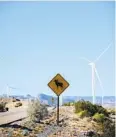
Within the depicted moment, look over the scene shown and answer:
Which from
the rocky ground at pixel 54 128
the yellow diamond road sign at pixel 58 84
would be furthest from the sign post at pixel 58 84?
the rocky ground at pixel 54 128

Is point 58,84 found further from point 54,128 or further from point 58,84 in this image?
point 54,128

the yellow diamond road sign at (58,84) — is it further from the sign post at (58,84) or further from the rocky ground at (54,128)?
the rocky ground at (54,128)

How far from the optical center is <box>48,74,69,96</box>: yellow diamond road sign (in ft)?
63.4

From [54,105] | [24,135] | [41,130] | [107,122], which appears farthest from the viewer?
[54,105]

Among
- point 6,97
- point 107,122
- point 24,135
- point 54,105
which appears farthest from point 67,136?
point 6,97

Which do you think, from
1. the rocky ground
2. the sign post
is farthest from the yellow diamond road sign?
the rocky ground

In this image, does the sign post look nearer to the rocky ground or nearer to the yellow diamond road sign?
the yellow diamond road sign

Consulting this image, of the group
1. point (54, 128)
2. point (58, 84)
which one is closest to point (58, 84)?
point (58, 84)

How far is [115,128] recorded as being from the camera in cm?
1894

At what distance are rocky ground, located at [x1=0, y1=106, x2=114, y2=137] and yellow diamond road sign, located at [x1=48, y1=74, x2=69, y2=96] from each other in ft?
4.72

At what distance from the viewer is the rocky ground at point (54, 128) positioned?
17.8m

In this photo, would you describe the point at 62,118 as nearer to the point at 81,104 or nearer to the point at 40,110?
the point at 40,110

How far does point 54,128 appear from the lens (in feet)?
62.3

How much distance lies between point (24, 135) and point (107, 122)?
4584 mm
